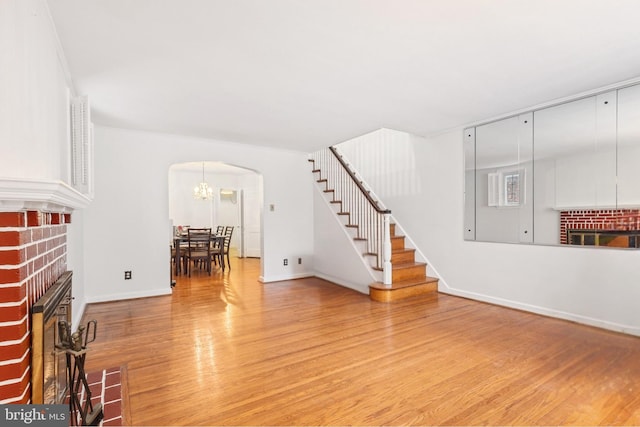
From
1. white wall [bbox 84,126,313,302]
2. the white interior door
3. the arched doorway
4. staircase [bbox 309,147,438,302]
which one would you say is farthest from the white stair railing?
the white interior door

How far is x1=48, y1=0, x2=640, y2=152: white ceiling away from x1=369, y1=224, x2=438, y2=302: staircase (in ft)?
7.08

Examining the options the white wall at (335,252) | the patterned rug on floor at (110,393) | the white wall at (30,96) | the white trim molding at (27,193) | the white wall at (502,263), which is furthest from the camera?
the white wall at (335,252)

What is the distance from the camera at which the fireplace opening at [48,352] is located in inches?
55.2

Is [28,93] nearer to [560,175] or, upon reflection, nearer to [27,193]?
[27,193]

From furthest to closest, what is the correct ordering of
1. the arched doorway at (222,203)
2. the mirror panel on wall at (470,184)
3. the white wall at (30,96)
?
the arched doorway at (222,203), the mirror panel on wall at (470,184), the white wall at (30,96)

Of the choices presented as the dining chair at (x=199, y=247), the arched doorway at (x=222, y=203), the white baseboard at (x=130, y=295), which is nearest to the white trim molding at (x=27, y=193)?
the white baseboard at (x=130, y=295)

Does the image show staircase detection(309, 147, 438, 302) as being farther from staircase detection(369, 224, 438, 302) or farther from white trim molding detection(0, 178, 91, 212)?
white trim molding detection(0, 178, 91, 212)

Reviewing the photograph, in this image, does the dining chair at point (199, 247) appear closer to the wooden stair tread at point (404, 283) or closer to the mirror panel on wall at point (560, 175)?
the wooden stair tread at point (404, 283)

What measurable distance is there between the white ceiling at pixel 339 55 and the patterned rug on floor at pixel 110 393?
7.94 feet

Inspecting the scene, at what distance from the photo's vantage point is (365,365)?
2.53 meters

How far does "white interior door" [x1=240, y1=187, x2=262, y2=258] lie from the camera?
9070 mm

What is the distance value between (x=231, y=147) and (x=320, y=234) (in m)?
2.21

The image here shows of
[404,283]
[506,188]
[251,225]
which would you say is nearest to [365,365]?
[404,283]

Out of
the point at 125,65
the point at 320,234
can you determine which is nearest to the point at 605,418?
the point at 125,65
